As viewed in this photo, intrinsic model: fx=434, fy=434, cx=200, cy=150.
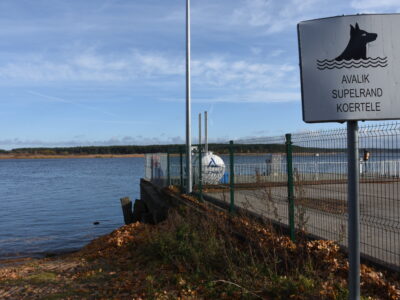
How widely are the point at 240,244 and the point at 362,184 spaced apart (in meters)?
2.25

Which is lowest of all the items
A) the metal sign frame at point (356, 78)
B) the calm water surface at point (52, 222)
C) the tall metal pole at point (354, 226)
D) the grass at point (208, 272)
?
the calm water surface at point (52, 222)

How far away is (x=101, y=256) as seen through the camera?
8.95 metres

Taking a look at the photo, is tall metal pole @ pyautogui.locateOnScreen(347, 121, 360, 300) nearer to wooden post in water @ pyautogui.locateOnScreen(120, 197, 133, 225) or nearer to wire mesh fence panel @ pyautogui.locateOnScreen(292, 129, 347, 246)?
wire mesh fence panel @ pyautogui.locateOnScreen(292, 129, 347, 246)

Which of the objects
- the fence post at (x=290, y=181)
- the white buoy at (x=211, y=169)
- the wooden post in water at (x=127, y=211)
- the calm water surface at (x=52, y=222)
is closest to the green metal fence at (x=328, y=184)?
the fence post at (x=290, y=181)

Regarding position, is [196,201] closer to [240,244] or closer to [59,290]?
[240,244]

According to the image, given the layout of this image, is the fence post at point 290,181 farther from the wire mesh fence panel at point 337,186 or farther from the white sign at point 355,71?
Answer: the white sign at point 355,71

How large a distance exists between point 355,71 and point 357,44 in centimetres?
→ 24

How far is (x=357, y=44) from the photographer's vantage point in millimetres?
3766

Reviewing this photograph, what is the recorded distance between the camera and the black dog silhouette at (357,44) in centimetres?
376

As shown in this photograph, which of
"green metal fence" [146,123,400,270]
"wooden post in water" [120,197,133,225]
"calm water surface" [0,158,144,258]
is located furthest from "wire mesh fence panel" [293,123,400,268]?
"wooden post in water" [120,197,133,225]

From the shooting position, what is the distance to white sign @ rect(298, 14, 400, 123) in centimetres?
373

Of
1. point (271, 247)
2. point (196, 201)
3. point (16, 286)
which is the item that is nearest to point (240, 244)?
point (271, 247)

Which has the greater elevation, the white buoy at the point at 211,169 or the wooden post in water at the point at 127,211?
the white buoy at the point at 211,169

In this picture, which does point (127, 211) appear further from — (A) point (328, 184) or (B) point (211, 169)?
(A) point (328, 184)
